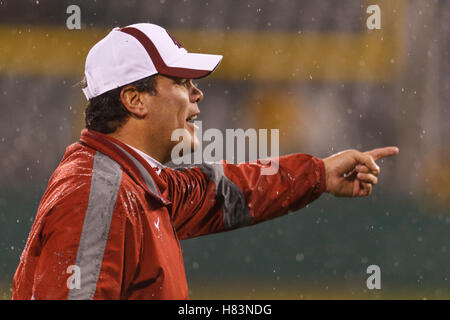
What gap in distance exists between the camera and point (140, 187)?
1562 millimetres

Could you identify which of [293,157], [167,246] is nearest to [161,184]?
[167,246]

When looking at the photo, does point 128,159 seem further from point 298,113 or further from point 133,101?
point 298,113

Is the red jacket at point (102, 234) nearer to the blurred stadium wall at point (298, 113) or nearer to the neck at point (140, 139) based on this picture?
the neck at point (140, 139)

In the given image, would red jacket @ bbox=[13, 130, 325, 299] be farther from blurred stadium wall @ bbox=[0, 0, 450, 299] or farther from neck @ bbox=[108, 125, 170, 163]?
blurred stadium wall @ bbox=[0, 0, 450, 299]

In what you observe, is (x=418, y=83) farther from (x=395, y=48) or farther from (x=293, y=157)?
(x=293, y=157)

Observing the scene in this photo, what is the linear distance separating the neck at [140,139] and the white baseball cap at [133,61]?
123 mm

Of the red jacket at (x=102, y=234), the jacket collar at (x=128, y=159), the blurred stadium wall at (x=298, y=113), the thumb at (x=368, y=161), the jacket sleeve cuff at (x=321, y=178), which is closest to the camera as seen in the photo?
the red jacket at (x=102, y=234)

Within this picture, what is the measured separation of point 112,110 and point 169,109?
0.15 m

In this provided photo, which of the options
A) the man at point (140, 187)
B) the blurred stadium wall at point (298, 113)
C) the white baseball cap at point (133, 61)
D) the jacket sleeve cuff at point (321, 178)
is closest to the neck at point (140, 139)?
the man at point (140, 187)

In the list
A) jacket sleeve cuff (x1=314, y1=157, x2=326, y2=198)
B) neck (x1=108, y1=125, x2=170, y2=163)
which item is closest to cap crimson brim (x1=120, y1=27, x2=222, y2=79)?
neck (x1=108, y1=125, x2=170, y2=163)

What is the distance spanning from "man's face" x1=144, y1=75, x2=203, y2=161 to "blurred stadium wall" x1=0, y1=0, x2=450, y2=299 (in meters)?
2.64

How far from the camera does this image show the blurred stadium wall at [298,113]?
14.6 ft

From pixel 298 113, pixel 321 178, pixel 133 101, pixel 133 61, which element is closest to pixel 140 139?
pixel 133 101

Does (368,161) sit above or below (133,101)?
below
